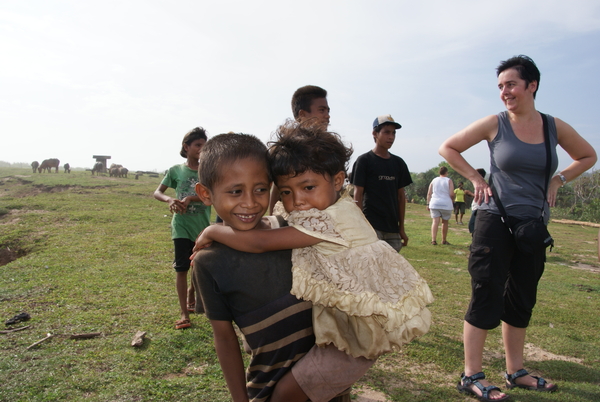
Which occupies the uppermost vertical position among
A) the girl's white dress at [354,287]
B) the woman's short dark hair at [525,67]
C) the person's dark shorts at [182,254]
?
the woman's short dark hair at [525,67]

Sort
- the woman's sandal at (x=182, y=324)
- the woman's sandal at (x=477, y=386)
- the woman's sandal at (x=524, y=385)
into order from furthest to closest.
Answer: the woman's sandal at (x=182, y=324), the woman's sandal at (x=524, y=385), the woman's sandal at (x=477, y=386)

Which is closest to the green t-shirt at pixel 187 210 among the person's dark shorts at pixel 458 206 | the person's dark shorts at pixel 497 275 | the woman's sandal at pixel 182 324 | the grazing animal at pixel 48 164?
the woman's sandal at pixel 182 324

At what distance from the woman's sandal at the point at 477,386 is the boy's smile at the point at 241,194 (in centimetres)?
236

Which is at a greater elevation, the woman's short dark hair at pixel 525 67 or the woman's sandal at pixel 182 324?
the woman's short dark hair at pixel 525 67

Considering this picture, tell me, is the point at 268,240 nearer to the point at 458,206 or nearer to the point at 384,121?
the point at 384,121

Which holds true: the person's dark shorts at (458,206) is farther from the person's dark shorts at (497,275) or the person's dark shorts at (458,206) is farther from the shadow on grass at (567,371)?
the person's dark shorts at (497,275)

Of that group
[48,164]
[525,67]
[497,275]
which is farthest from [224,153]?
[48,164]

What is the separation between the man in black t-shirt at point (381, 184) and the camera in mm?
4496

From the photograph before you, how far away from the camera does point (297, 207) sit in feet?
5.65

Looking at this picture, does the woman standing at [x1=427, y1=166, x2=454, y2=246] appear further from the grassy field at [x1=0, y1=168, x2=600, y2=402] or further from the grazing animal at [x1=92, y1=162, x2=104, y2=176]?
the grazing animal at [x1=92, y1=162, x2=104, y2=176]

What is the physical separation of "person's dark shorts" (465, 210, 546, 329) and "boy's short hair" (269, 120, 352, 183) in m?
1.78

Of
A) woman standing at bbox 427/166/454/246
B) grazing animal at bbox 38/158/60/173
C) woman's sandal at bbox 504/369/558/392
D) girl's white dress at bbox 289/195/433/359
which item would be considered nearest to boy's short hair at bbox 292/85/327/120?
girl's white dress at bbox 289/195/433/359

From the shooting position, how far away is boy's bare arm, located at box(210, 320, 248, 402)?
1.63 meters

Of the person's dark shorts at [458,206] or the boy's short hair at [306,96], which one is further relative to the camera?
the person's dark shorts at [458,206]
